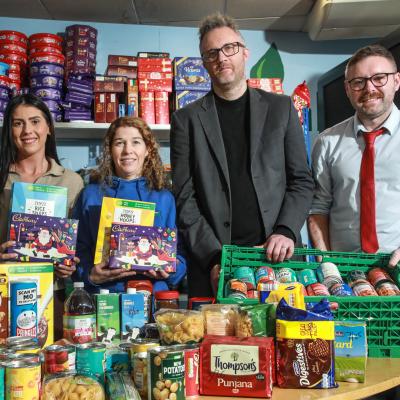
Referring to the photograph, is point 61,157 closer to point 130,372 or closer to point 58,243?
point 58,243

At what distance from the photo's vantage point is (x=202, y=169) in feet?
7.26

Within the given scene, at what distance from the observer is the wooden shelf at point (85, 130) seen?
388cm

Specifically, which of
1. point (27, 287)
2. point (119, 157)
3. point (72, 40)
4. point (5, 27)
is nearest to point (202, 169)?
point (119, 157)

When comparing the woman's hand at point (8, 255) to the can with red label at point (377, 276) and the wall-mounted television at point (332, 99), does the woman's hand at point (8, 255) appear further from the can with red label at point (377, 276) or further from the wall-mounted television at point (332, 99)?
the wall-mounted television at point (332, 99)

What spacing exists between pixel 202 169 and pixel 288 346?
3.73 feet

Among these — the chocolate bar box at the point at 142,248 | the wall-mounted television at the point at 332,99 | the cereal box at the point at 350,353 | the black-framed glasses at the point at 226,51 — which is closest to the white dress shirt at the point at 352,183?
the black-framed glasses at the point at 226,51

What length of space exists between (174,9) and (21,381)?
3.72 metres

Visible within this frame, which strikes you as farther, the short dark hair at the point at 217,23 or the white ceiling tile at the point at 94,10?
the white ceiling tile at the point at 94,10

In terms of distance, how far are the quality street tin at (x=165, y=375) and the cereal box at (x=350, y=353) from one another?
1.43ft

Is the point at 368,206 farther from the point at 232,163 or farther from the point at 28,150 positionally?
the point at 28,150

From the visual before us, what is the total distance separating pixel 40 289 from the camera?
1.47 metres

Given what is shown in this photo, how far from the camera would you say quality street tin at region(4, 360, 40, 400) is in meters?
1.07

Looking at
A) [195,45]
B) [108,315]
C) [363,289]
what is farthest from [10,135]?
[195,45]

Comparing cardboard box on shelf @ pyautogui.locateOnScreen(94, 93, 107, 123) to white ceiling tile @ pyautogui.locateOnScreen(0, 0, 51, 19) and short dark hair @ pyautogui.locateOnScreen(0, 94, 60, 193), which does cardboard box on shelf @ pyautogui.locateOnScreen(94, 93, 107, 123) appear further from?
short dark hair @ pyautogui.locateOnScreen(0, 94, 60, 193)
